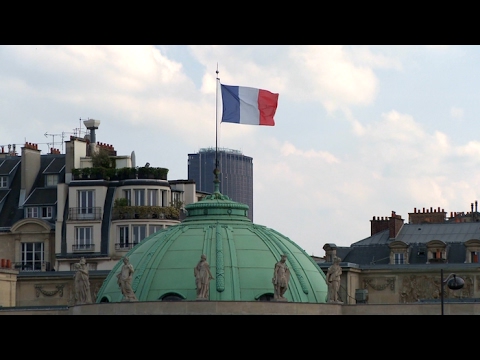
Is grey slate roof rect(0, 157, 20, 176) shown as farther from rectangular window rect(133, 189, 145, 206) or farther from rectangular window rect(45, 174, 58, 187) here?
rectangular window rect(133, 189, 145, 206)

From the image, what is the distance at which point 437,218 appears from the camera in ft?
405

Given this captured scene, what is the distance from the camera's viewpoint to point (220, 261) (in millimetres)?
74375

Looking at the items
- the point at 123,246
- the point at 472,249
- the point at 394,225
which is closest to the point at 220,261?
the point at 123,246

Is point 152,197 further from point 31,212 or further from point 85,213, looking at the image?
point 31,212

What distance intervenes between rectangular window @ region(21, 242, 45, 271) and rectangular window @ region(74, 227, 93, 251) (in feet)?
9.84

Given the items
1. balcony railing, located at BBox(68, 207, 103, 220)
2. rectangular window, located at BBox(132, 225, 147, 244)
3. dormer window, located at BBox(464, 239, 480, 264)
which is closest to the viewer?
dormer window, located at BBox(464, 239, 480, 264)

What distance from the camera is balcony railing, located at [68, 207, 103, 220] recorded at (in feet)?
369

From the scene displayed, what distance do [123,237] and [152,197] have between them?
13.0ft

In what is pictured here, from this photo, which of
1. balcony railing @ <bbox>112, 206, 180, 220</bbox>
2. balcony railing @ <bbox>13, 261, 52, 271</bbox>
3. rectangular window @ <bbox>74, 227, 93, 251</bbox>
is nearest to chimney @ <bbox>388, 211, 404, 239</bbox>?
balcony railing @ <bbox>112, 206, 180, 220</bbox>
